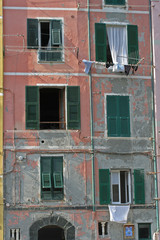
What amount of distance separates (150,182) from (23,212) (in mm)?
5662

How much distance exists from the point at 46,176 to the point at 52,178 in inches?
11.3

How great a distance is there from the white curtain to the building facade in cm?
4

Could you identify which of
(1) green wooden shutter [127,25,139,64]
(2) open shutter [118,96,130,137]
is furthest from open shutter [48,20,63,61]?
(2) open shutter [118,96,130,137]

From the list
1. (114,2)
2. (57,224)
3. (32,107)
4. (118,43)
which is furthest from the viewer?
(114,2)

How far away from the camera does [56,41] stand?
87.5 ft

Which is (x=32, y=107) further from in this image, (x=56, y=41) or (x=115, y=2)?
(x=115, y=2)

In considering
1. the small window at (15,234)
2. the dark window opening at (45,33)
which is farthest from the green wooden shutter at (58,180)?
the dark window opening at (45,33)

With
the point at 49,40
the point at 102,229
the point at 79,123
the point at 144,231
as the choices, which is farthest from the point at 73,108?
→ the point at 144,231

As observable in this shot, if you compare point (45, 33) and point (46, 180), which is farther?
point (45, 33)

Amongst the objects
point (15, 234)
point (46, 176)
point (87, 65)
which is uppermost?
point (87, 65)

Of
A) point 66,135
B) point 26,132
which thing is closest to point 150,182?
point 66,135

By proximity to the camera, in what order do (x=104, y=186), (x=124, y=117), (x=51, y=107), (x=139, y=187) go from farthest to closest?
(x=51, y=107)
(x=124, y=117)
(x=139, y=187)
(x=104, y=186)

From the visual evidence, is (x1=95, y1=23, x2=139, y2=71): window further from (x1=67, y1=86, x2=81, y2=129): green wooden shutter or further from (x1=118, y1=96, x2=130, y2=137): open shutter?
(x1=67, y1=86, x2=81, y2=129): green wooden shutter

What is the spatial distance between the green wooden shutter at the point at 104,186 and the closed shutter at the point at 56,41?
537 centimetres
